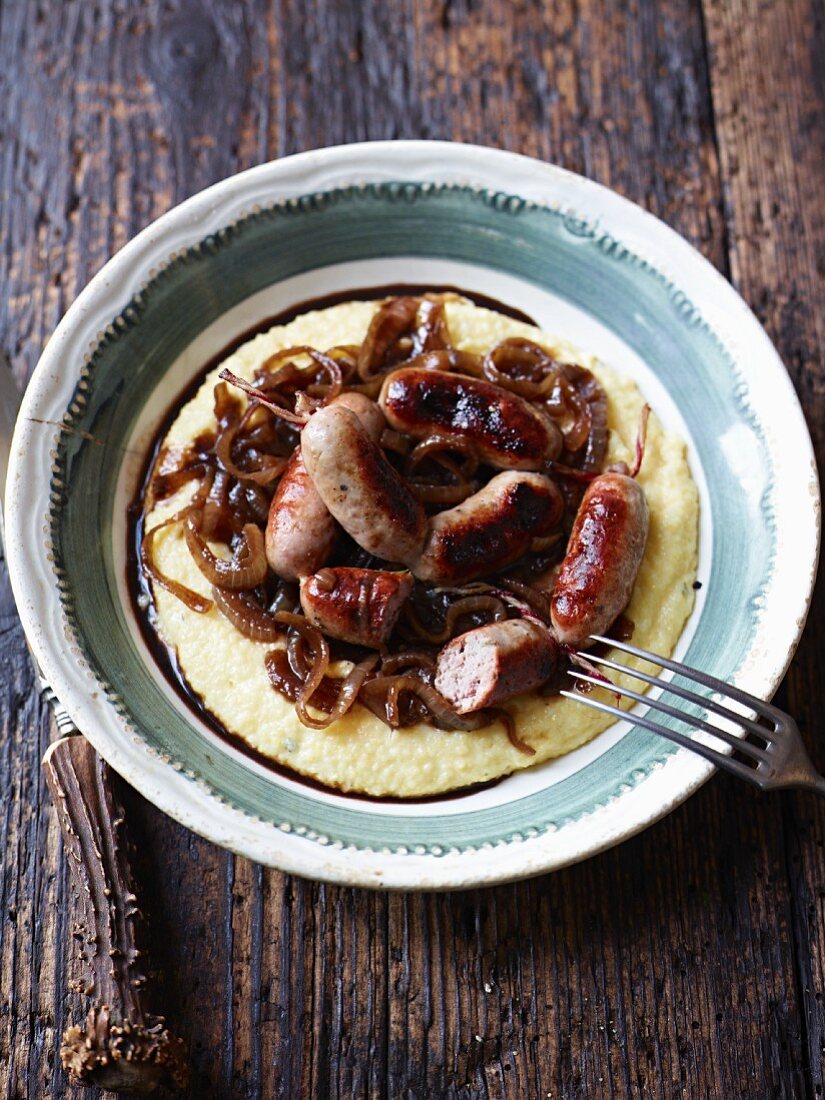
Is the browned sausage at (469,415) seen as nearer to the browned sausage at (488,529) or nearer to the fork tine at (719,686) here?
the browned sausage at (488,529)

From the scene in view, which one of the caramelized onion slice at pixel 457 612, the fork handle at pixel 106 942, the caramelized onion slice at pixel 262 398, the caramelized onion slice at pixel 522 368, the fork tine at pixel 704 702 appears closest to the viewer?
the fork tine at pixel 704 702

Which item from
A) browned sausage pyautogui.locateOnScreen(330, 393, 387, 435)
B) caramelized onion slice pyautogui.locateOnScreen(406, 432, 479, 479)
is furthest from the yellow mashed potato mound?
caramelized onion slice pyautogui.locateOnScreen(406, 432, 479, 479)

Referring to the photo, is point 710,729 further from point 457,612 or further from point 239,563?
point 239,563

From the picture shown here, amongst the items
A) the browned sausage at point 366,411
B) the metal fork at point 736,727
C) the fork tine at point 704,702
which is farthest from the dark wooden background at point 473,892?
the browned sausage at point 366,411

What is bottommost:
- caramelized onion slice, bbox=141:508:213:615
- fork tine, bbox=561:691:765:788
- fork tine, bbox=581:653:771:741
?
fork tine, bbox=561:691:765:788

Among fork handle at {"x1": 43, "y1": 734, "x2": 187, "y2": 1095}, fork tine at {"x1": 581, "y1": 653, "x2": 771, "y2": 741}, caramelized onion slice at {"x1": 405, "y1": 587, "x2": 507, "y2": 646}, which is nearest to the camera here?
fork tine at {"x1": 581, "y1": 653, "x2": 771, "y2": 741}

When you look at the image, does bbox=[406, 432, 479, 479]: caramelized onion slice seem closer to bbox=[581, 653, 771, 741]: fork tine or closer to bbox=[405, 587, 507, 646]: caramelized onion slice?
bbox=[405, 587, 507, 646]: caramelized onion slice
